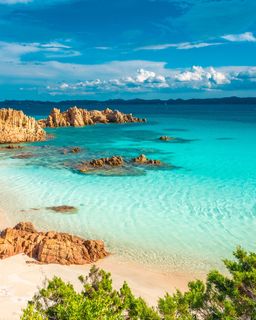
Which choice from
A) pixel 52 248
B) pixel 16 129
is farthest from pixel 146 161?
pixel 16 129

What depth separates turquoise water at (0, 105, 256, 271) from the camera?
17594 mm

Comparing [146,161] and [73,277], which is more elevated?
[146,161]

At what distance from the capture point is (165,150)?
4841cm

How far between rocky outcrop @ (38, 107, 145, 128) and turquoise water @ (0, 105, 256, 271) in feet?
156

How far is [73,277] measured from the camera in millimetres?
14445

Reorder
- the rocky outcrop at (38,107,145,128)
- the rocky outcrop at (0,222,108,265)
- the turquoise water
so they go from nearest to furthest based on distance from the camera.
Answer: the rocky outcrop at (0,222,108,265)
the turquoise water
the rocky outcrop at (38,107,145,128)

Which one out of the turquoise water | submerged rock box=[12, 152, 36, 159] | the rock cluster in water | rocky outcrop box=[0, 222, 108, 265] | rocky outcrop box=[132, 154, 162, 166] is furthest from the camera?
submerged rock box=[12, 152, 36, 159]

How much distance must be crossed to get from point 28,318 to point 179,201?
17.6m

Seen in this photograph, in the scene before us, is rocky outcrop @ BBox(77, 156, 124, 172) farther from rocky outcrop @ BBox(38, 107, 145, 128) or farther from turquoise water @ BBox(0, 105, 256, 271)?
rocky outcrop @ BBox(38, 107, 145, 128)

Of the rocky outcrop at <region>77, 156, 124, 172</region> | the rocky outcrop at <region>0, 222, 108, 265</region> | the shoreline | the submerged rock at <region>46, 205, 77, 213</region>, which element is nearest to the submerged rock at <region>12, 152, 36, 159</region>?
the rocky outcrop at <region>77, 156, 124, 172</region>

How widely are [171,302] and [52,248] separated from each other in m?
8.54

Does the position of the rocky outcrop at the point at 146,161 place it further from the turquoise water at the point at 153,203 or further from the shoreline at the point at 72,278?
the shoreline at the point at 72,278

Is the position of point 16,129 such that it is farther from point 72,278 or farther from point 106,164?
point 72,278

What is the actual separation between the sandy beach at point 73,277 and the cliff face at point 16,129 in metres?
42.9
